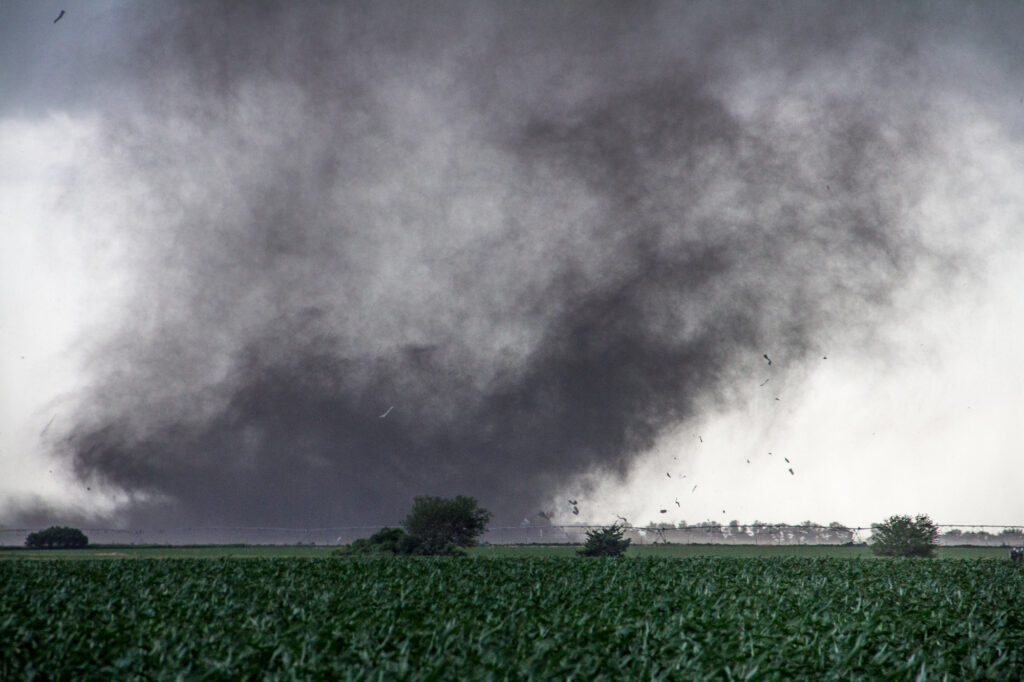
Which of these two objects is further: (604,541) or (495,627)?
(604,541)

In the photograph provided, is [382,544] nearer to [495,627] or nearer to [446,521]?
[446,521]

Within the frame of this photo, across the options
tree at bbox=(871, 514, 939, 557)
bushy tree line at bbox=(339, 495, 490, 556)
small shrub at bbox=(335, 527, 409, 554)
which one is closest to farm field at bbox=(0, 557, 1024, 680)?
small shrub at bbox=(335, 527, 409, 554)

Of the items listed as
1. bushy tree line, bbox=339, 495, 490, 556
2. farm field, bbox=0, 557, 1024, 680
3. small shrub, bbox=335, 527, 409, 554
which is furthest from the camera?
bushy tree line, bbox=339, 495, 490, 556

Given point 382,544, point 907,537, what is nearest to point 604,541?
point 382,544

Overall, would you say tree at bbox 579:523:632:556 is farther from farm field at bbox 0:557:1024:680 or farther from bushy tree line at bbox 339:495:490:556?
farm field at bbox 0:557:1024:680

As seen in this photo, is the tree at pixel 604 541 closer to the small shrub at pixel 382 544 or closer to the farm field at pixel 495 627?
the small shrub at pixel 382 544

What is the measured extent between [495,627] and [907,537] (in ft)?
369

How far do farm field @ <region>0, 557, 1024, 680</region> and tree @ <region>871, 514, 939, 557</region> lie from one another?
8591 cm

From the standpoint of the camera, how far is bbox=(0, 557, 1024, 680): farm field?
15938 mm

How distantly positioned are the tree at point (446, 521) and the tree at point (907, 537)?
58.1m

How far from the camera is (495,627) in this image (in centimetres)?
1914

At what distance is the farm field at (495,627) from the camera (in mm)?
15938

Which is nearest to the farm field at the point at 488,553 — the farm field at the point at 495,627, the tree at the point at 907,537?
the tree at the point at 907,537

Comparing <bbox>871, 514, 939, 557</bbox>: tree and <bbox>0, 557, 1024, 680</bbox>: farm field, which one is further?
<bbox>871, 514, 939, 557</bbox>: tree
